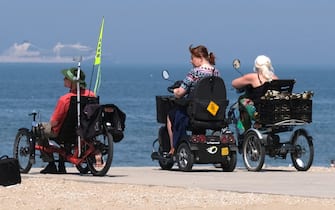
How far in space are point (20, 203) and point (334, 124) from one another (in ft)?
161

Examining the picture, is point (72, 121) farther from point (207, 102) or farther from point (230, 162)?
point (230, 162)

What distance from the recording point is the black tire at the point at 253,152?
15.8m

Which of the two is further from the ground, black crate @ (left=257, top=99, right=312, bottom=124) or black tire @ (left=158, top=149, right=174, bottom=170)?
black crate @ (left=257, top=99, right=312, bottom=124)

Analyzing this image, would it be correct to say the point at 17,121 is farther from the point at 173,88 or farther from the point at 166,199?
the point at 166,199

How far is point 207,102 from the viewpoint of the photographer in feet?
50.6

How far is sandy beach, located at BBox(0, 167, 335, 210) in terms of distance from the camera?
11.6 m

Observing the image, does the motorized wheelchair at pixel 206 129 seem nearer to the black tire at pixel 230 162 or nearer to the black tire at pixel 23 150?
the black tire at pixel 230 162

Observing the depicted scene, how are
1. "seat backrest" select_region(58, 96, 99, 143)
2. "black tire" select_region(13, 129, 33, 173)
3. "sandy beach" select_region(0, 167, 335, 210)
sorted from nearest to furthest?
"sandy beach" select_region(0, 167, 335, 210) < "seat backrest" select_region(58, 96, 99, 143) < "black tire" select_region(13, 129, 33, 173)

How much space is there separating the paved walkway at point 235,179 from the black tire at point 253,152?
0.15 m

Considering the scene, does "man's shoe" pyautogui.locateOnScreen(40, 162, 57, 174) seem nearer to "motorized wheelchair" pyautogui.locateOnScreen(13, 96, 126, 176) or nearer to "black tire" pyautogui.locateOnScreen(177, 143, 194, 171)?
"motorized wheelchair" pyautogui.locateOnScreen(13, 96, 126, 176)

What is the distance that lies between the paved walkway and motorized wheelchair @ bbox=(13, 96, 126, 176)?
19 centimetres

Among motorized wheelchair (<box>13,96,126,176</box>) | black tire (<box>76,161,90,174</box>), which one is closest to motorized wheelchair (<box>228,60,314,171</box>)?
motorized wheelchair (<box>13,96,126,176</box>)

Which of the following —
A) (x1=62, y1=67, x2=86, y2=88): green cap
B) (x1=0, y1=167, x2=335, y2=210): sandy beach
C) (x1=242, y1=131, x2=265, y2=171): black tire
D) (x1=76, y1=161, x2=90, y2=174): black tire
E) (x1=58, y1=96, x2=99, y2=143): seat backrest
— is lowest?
(x1=0, y1=167, x2=335, y2=210): sandy beach

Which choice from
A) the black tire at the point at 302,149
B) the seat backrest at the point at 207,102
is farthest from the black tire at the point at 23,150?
the black tire at the point at 302,149
